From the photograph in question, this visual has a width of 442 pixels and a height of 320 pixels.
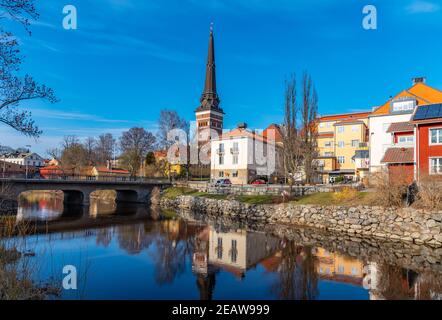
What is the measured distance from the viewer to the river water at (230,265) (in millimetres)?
11281

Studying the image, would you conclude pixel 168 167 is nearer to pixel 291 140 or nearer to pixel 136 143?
pixel 136 143

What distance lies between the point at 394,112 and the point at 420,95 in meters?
4.59

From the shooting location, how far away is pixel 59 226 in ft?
89.4

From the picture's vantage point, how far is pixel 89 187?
140 feet

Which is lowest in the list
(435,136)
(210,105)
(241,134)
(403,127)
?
(435,136)

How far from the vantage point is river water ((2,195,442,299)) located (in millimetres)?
11281

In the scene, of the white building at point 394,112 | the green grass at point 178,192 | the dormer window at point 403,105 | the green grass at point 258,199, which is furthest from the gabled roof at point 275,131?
the green grass at point 258,199

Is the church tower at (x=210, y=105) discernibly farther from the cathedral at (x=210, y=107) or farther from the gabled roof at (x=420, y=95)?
the gabled roof at (x=420, y=95)

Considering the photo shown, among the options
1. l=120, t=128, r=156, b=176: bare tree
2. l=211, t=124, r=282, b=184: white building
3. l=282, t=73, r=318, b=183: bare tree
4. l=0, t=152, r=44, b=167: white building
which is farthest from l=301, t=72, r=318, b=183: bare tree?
l=0, t=152, r=44, b=167: white building

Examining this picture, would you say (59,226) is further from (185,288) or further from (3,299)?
(3,299)

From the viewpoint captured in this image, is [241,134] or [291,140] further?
[241,134]

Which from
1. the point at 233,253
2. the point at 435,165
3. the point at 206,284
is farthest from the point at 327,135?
the point at 206,284

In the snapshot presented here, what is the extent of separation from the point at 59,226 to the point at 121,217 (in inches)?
283
